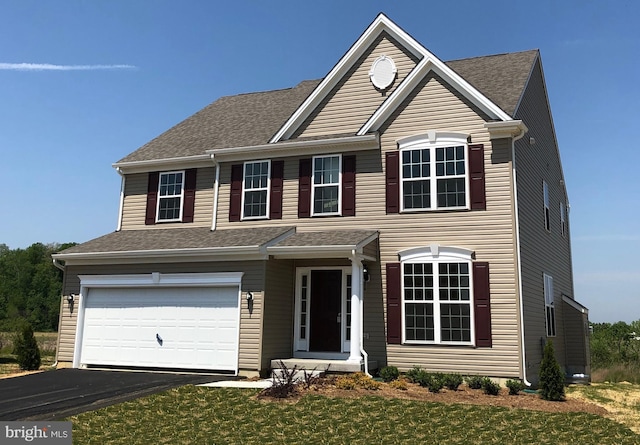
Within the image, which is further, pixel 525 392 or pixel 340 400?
pixel 525 392

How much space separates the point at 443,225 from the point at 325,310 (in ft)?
13.2

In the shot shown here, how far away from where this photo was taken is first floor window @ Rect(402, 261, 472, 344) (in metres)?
13.6

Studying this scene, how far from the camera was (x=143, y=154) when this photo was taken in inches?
739

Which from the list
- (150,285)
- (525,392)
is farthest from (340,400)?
(150,285)

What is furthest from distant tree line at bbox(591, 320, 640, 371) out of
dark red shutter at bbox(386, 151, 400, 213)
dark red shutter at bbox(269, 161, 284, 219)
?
dark red shutter at bbox(269, 161, 284, 219)

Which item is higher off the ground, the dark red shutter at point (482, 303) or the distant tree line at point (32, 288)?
the distant tree line at point (32, 288)

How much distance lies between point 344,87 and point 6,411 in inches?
468

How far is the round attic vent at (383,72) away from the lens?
53.4 ft

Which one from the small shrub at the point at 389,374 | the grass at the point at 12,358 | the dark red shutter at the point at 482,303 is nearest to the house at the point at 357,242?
the dark red shutter at the point at 482,303

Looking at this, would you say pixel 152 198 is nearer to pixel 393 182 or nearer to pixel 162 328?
pixel 162 328

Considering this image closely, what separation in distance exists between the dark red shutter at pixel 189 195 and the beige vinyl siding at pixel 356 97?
3832 millimetres

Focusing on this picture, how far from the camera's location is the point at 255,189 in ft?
55.1

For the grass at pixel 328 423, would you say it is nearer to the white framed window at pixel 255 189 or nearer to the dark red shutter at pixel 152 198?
the white framed window at pixel 255 189

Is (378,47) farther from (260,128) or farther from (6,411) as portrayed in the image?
(6,411)
